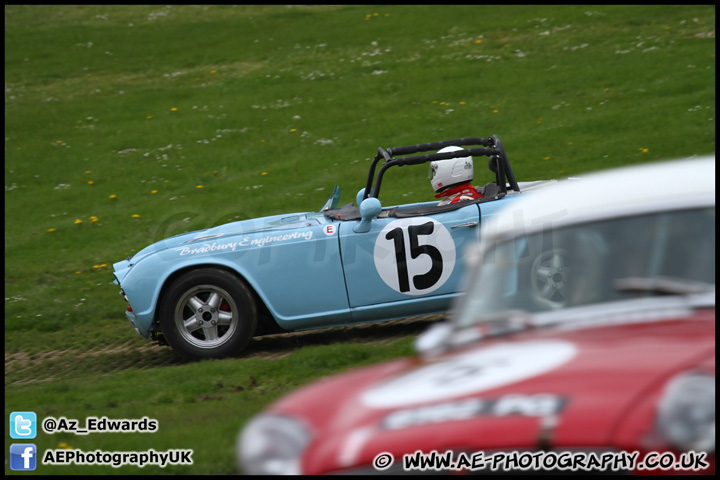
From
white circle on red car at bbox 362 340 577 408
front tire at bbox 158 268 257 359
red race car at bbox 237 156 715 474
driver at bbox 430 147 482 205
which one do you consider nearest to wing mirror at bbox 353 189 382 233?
driver at bbox 430 147 482 205

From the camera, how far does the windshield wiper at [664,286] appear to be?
2.86 metres

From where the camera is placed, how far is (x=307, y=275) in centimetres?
685

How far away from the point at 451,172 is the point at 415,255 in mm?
1109

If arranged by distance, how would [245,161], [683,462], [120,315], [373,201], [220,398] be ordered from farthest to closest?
[245,161], [120,315], [373,201], [220,398], [683,462]

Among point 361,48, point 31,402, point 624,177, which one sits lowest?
point 31,402

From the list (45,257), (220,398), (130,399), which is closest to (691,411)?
(220,398)

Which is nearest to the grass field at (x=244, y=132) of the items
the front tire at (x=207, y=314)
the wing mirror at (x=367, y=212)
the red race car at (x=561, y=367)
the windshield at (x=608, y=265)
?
the front tire at (x=207, y=314)

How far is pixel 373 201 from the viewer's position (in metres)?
6.71

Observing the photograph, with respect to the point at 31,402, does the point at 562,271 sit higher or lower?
higher

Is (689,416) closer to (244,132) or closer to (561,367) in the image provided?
(561,367)

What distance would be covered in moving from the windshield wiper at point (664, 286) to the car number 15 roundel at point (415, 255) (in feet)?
12.3

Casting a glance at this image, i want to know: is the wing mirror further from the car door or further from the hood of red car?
the hood of red car

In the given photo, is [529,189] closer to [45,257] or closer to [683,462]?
[683,462]

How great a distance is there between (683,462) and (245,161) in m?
14.5
